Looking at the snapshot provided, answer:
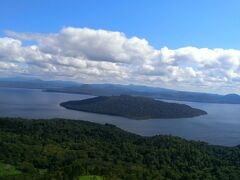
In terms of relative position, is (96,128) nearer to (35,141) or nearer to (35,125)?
(35,125)

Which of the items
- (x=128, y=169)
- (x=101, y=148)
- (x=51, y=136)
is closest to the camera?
(x=128, y=169)

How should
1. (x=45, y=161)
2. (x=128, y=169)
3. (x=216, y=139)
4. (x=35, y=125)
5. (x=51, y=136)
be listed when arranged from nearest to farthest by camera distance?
1. (x=128, y=169)
2. (x=45, y=161)
3. (x=51, y=136)
4. (x=35, y=125)
5. (x=216, y=139)

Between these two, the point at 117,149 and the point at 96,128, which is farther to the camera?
the point at 96,128

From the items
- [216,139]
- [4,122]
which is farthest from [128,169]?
[216,139]

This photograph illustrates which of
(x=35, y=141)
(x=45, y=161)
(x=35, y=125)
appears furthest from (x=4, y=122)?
(x=45, y=161)

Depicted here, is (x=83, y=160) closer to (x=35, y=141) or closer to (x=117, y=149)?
(x=117, y=149)

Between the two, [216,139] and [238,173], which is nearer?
[238,173]
